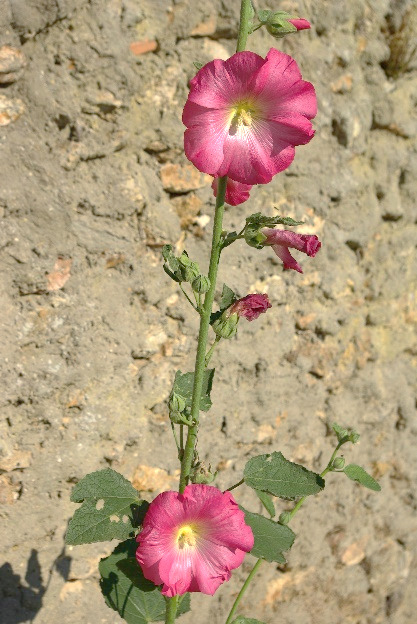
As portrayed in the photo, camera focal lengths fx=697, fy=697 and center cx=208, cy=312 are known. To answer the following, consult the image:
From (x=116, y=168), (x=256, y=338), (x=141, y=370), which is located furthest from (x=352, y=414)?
(x=116, y=168)

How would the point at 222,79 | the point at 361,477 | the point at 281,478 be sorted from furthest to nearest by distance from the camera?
the point at 361,477 → the point at 281,478 → the point at 222,79

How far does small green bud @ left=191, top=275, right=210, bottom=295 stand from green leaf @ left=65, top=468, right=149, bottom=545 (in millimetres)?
430

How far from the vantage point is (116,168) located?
1.85 m

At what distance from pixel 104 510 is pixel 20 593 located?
2.13 feet

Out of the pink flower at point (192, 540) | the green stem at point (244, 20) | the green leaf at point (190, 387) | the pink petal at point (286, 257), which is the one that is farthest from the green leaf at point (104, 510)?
the green stem at point (244, 20)

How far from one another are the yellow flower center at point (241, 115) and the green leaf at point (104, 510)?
704mm

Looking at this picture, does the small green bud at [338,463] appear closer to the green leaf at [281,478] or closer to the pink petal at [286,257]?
A: the green leaf at [281,478]

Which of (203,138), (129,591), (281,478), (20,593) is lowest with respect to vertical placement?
(20,593)

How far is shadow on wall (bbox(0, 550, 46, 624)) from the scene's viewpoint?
1771 mm

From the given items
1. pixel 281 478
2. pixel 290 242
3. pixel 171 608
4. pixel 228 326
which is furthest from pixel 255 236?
pixel 171 608

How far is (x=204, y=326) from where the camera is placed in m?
1.26

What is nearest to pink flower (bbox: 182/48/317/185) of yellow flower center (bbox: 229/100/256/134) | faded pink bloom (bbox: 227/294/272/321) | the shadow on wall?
yellow flower center (bbox: 229/100/256/134)

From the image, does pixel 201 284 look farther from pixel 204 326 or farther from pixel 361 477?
pixel 361 477

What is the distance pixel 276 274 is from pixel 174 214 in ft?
1.29
